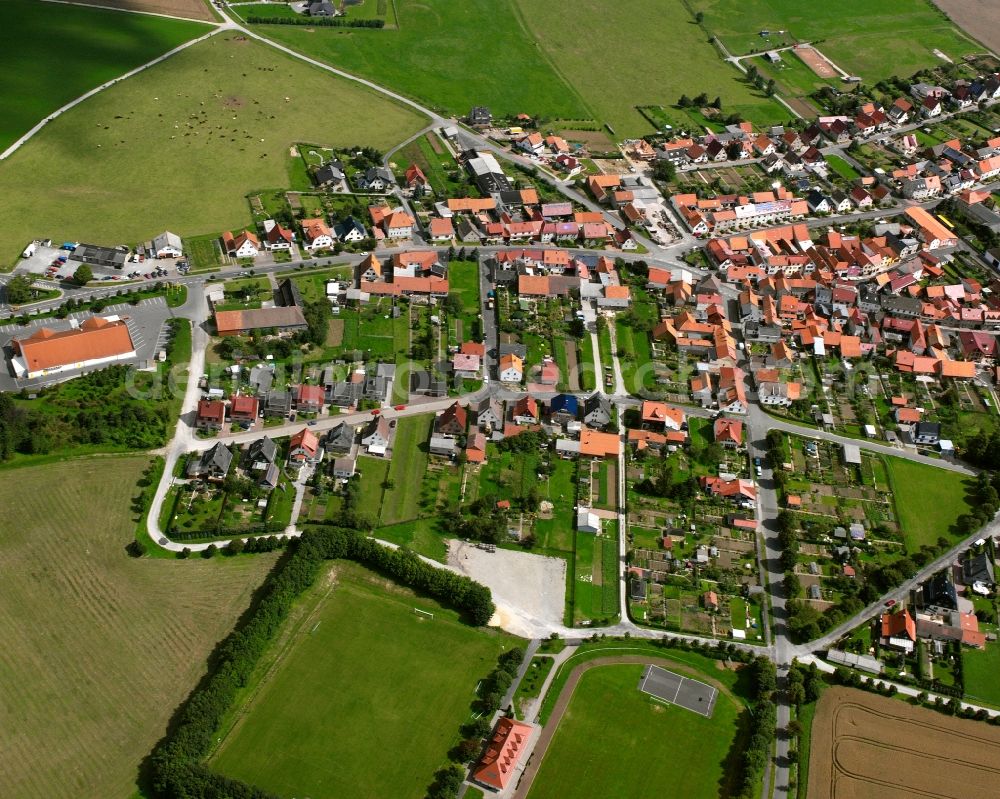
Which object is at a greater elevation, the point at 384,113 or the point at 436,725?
the point at 384,113

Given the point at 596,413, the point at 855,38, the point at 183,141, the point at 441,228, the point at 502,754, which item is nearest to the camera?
the point at 502,754

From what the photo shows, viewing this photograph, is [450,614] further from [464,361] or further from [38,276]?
[38,276]

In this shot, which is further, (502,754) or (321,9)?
(321,9)

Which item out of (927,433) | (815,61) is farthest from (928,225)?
(815,61)

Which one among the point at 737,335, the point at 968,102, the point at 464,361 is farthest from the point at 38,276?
the point at 968,102

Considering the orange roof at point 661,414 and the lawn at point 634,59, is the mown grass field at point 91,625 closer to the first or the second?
the orange roof at point 661,414

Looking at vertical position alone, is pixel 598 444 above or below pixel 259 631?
above

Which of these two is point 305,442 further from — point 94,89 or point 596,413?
point 94,89
